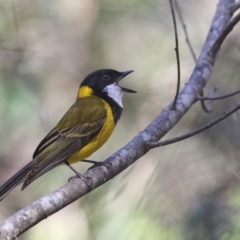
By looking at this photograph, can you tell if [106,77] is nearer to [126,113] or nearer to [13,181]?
[126,113]

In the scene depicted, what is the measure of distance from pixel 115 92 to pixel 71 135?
21.6 inches

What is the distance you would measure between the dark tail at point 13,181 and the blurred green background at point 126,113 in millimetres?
687

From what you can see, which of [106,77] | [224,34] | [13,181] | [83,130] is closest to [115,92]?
[106,77]

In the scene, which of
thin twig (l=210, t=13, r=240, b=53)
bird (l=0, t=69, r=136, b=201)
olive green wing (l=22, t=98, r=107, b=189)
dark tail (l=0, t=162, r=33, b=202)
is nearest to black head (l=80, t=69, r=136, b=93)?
bird (l=0, t=69, r=136, b=201)

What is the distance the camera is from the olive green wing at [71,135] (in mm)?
3645

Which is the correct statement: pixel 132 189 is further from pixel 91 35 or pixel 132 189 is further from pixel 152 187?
pixel 91 35

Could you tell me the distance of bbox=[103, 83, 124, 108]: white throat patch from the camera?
4188mm

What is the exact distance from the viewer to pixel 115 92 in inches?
167

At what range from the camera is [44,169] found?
138 inches

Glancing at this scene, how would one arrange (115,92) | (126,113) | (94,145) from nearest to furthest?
(94,145) → (115,92) → (126,113)

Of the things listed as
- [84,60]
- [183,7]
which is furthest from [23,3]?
[183,7]

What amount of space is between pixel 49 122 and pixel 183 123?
147 centimetres

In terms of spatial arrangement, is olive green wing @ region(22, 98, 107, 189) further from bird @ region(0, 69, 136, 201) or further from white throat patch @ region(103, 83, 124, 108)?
white throat patch @ region(103, 83, 124, 108)

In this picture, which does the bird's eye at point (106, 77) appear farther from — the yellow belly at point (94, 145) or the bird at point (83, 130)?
the yellow belly at point (94, 145)
